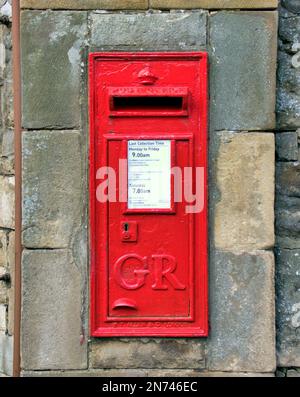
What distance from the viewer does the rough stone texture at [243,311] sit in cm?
287

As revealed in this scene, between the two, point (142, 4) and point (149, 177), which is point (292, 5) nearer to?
point (142, 4)

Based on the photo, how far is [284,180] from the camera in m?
3.01

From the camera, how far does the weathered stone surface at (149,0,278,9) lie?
2834 millimetres

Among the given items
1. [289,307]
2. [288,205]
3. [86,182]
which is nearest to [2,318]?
[86,182]

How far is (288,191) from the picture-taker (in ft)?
9.86

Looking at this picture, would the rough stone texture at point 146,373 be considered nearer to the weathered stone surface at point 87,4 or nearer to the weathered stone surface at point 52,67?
the weathered stone surface at point 52,67

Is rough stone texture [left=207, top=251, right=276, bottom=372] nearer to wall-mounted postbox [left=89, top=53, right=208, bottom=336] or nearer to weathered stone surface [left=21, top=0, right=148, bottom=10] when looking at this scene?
wall-mounted postbox [left=89, top=53, right=208, bottom=336]

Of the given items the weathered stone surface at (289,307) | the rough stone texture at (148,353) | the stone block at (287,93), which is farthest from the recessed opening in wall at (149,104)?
the rough stone texture at (148,353)

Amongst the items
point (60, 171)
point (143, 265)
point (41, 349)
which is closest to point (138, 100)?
point (60, 171)

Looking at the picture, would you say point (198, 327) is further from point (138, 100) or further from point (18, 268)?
point (138, 100)

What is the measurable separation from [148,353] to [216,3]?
184cm

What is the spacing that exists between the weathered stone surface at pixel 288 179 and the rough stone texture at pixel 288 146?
0.13ft

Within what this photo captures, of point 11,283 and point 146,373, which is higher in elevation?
point 11,283

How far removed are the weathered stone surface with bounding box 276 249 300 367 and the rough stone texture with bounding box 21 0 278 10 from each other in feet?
4.28
